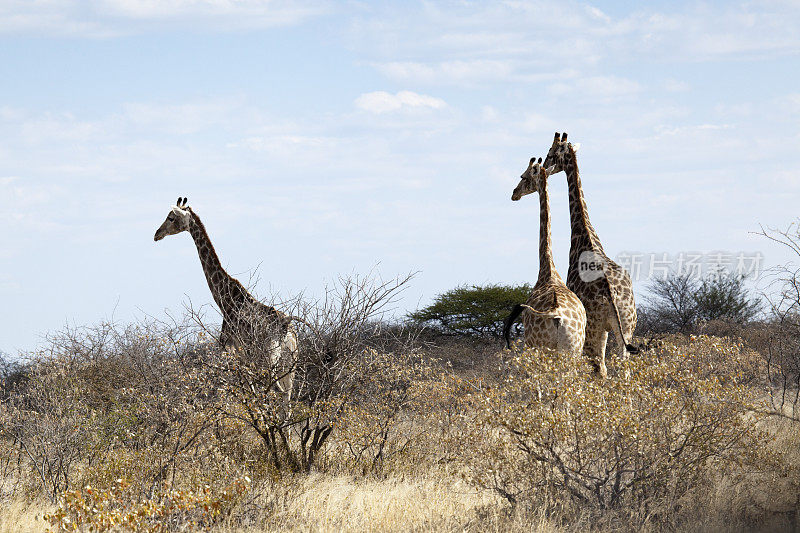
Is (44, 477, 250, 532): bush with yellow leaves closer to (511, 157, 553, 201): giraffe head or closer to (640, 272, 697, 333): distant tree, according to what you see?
(511, 157, 553, 201): giraffe head

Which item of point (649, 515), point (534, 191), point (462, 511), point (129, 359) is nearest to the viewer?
point (649, 515)

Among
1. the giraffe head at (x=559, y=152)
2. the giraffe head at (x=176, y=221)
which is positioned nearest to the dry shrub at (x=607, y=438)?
the giraffe head at (x=559, y=152)

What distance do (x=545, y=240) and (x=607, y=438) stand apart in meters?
3.85

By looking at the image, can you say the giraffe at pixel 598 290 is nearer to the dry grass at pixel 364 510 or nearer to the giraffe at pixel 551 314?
the giraffe at pixel 551 314

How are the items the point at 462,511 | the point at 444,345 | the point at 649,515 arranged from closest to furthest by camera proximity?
the point at 649,515
the point at 462,511
the point at 444,345

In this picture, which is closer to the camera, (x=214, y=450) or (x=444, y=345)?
(x=214, y=450)

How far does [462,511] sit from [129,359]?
639cm

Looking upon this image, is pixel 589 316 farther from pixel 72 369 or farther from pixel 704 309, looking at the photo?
pixel 704 309

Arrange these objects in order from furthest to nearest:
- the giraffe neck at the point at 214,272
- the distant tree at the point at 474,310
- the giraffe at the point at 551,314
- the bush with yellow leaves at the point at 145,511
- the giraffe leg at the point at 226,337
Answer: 1. the distant tree at the point at 474,310
2. the giraffe neck at the point at 214,272
3. the giraffe leg at the point at 226,337
4. the giraffe at the point at 551,314
5. the bush with yellow leaves at the point at 145,511

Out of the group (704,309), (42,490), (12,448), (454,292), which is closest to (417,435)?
(42,490)

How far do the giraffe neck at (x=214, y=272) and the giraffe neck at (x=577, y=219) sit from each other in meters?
4.20

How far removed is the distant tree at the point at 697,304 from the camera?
22438 mm

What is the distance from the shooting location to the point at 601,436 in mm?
6133

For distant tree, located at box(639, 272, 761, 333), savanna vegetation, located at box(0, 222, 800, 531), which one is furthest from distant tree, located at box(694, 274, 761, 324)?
savanna vegetation, located at box(0, 222, 800, 531)
